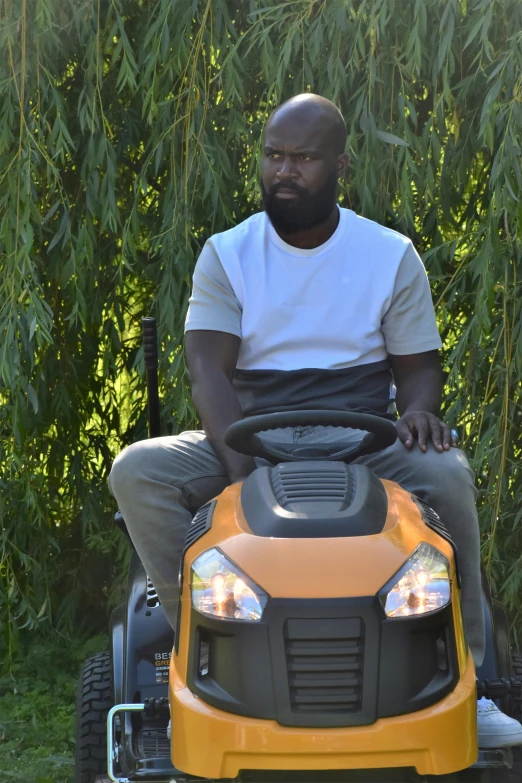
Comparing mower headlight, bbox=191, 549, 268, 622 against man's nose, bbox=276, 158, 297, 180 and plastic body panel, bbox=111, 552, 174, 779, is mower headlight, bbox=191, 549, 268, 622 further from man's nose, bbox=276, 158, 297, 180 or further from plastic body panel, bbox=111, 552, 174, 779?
man's nose, bbox=276, 158, 297, 180

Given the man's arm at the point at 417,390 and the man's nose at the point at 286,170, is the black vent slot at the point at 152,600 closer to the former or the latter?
the man's arm at the point at 417,390

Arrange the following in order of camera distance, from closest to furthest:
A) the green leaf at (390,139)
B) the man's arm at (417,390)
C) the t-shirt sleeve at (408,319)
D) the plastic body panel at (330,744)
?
the plastic body panel at (330,744) < the man's arm at (417,390) < the t-shirt sleeve at (408,319) < the green leaf at (390,139)

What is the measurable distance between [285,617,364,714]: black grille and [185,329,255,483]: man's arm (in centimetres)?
55

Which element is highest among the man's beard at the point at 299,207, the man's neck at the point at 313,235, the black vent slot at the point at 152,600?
the man's beard at the point at 299,207

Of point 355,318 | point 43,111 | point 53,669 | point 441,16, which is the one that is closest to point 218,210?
point 43,111

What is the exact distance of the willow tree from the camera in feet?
11.4

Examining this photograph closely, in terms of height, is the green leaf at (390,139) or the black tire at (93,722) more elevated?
the green leaf at (390,139)

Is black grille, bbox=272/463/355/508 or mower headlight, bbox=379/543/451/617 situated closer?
mower headlight, bbox=379/543/451/617

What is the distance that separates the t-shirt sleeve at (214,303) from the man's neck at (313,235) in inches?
7.6

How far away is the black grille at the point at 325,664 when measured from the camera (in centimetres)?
188

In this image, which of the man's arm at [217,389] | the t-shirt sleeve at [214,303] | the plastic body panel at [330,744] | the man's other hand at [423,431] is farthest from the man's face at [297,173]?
the plastic body panel at [330,744]

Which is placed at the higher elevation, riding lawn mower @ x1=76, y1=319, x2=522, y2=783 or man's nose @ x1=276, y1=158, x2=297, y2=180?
man's nose @ x1=276, y1=158, x2=297, y2=180

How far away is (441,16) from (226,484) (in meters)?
1.81

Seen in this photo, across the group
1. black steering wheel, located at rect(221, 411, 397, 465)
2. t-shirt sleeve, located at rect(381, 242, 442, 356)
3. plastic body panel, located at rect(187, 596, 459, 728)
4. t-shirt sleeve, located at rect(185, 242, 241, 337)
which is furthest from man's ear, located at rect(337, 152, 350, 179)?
plastic body panel, located at rect(187, 596, 459, 728)
